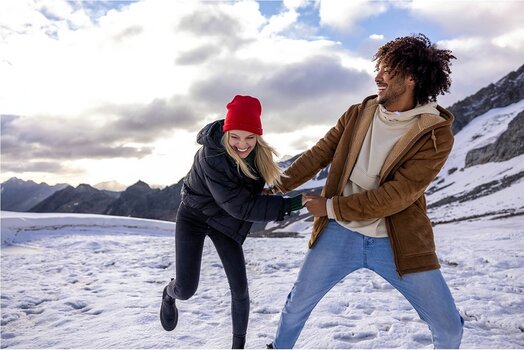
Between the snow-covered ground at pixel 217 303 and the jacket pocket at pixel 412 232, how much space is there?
6.33 ft

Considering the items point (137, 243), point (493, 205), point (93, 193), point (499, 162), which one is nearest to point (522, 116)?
point (499, 162)

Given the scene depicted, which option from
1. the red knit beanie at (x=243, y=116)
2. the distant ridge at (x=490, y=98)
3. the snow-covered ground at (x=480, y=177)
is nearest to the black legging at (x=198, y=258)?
the red knit beanie at (x=243, y=116)

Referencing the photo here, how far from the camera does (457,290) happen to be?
6793mm

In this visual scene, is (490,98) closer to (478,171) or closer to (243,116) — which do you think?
(478,171)

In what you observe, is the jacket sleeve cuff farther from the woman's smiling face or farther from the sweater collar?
the woman's smiling face

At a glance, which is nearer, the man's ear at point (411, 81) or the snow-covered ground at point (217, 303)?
the man's ear at point (411, 81)

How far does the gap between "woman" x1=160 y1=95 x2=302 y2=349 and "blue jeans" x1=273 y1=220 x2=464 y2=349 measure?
19.8 inches

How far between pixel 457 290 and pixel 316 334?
10.8ft

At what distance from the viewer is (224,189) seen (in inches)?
139

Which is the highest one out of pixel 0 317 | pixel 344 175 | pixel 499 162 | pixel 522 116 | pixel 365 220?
pixel 522 116

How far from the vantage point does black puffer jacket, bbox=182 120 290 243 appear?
3.54m

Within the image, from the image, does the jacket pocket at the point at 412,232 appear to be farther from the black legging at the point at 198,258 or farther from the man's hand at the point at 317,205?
the black legging at the point at 198,258

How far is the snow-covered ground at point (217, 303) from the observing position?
15.9 ft

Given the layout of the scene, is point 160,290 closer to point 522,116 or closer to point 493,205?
point 493,205
